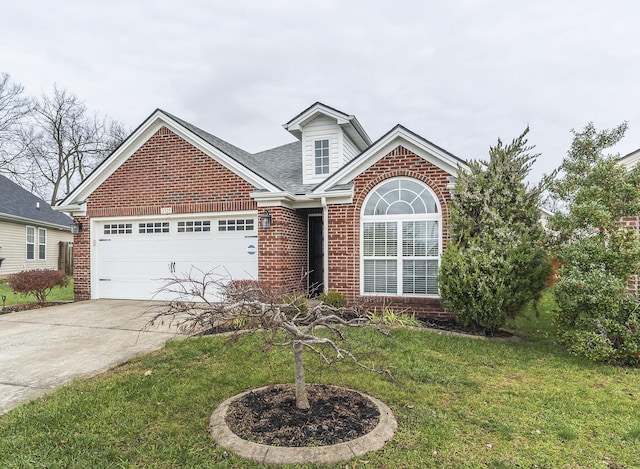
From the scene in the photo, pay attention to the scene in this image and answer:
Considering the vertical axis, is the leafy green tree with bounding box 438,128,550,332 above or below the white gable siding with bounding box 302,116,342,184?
below

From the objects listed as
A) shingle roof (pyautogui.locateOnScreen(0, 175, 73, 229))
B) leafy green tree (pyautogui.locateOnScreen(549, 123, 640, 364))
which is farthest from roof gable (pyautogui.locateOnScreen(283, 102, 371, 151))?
shingle roof (pyautogui.locateOnScreen(0, 175, 73, 229))

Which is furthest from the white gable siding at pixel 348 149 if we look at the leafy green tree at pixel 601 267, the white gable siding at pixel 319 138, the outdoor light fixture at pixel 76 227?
the outdoor light fixture at pixel 76 227

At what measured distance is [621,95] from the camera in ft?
46.2

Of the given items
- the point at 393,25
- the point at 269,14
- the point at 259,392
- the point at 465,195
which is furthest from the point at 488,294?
the point at 269,14

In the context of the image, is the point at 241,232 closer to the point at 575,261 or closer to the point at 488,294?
the point at 488,294

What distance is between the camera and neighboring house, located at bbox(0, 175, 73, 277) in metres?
17.3

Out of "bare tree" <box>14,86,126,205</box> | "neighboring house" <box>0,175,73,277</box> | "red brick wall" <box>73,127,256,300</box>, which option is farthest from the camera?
"bare tree" <box>14,86,126,205</box>

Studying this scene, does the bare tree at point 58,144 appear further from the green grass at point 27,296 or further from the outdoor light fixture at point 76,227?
the outdoor light fixture at point 76,227

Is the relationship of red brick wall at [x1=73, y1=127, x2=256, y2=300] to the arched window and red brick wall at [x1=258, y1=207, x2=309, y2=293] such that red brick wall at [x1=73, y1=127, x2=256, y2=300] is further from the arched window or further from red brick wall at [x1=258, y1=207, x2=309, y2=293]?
the arched window

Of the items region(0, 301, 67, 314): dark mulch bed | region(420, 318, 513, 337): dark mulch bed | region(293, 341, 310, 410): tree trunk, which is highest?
region(293, 341, 310, 410): tree trunk

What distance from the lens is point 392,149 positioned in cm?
849

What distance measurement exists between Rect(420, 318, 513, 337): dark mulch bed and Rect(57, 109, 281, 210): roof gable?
4.55m

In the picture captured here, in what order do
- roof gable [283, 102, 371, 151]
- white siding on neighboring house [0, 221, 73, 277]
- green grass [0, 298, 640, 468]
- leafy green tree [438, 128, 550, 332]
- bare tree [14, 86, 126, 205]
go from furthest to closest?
bare tree [14, 86, 126, 205]
white siding on neighboring house [0, 221, 73, 277]
roof gable [283, 102, 371, 151]
leafy green tree [438, 128, 550, 332]
green grass [0, 298, 640, 468]

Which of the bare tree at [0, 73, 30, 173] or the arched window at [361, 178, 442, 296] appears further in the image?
the bare tree at [0, 73, 30, 173]
